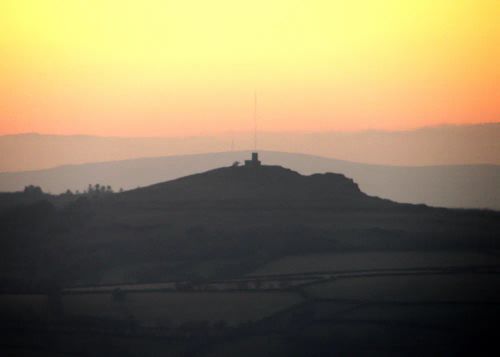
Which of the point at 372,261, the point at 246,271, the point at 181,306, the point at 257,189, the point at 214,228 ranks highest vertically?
the point at 257,189

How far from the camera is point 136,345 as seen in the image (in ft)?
99.7

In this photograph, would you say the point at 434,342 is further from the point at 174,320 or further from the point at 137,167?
the point at 137,167

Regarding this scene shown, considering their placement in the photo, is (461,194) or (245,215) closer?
(245,215)

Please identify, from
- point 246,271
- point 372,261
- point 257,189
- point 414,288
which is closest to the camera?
point 414,288

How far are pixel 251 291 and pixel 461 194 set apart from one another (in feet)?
77.4

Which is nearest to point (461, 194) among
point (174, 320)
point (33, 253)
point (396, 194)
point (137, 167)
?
point (396, 194)

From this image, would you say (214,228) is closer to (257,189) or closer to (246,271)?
(246,271)

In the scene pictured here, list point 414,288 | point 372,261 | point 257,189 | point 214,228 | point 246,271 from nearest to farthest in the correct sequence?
point 414,288 < point 246,271 < point 372,261 < point 214,228 < point 257,189

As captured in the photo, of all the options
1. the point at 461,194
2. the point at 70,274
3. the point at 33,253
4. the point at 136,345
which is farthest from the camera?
the point at 461,194

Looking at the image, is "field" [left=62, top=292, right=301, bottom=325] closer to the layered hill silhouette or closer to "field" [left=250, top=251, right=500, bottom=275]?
"field" [left=250, top=251, right=500, bottom=275]

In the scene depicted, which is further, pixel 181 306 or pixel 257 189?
pixel 257 189

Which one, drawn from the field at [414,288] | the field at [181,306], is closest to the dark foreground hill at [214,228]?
the field at [181,306]

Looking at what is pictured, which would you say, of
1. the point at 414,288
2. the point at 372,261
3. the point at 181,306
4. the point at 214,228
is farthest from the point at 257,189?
the point at 181,306

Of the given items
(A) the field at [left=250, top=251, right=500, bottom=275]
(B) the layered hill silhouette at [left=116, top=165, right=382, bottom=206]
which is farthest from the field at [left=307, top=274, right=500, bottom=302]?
(B) the layered hill silhouette at [left=116, top=165, right=382, bottom=206]
